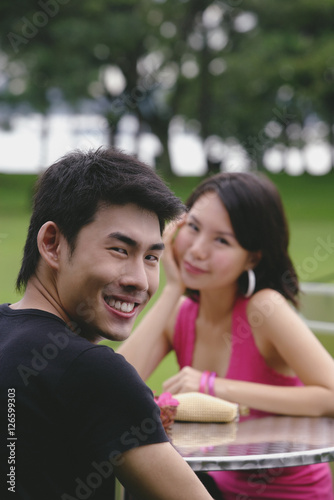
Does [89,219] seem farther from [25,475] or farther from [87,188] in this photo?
[25,475]

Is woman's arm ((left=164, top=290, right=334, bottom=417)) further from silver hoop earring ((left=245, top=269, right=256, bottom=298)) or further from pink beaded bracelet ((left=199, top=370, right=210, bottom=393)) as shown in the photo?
silver hoop earring ((left=245, top=269, right=256, bottom=298))

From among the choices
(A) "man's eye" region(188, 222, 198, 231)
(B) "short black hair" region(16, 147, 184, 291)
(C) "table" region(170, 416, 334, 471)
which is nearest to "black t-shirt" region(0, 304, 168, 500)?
(B) "short black hair" region(16, 147, 184, 291)

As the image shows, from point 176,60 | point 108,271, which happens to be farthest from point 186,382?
point 176,60

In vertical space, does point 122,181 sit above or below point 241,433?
above

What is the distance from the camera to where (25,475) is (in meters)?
1.31

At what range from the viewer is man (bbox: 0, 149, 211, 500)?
130 cm

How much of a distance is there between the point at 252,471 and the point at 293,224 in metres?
16.8

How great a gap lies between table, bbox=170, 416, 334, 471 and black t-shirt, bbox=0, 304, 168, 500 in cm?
73

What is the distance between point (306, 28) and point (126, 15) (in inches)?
262

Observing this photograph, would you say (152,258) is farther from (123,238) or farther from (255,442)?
(255,442)

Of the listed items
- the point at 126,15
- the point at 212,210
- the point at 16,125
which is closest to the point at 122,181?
the point at 212,210

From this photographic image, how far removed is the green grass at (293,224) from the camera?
834cm

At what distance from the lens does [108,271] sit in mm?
1438

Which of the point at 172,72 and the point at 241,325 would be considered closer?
the point at 241,325
